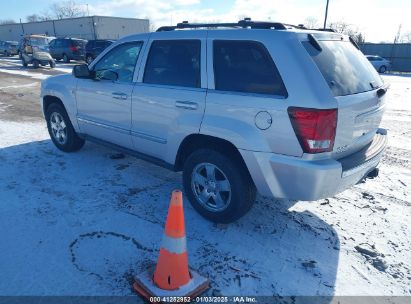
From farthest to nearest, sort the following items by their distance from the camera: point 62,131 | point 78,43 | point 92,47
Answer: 1. point 78,43
2. point 92,47
3. point 62,131

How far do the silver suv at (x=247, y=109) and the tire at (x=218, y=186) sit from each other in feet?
0.04

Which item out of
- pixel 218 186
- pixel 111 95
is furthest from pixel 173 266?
pixel 111 95

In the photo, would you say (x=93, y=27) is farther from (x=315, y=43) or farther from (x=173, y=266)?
(x=173, y=266)

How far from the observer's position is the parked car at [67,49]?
2483cm

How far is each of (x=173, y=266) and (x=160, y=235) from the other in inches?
34.1

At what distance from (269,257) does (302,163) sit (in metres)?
0.92

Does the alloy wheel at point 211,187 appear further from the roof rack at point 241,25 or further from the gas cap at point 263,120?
the roof rack at point 241,25

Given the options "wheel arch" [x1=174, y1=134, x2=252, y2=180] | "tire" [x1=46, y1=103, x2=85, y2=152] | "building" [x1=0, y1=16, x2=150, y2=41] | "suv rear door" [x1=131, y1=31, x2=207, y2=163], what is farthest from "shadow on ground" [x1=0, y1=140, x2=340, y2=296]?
"building" [x1=0, y1=16, x2=150, y2=41]

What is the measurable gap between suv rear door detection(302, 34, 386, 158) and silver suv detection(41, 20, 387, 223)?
1 cm

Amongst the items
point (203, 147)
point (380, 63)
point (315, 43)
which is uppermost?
point (315, 43)

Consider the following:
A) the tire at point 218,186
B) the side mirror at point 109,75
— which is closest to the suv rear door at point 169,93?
the tire at point 218,186

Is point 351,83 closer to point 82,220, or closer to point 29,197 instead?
point 82,220

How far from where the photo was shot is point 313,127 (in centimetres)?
275

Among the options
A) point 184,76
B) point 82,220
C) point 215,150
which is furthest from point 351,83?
point 82,220
